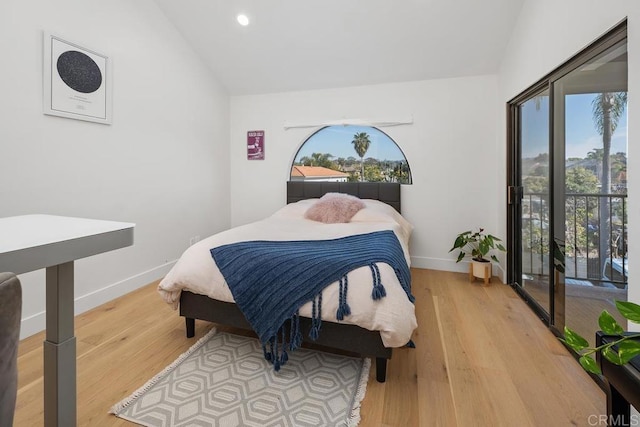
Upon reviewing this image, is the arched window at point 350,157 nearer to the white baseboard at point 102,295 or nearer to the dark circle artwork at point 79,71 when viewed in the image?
the white baseboard at point 102,295

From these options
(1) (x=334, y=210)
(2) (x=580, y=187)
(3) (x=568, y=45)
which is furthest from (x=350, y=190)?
(3) (x=568, y=45)

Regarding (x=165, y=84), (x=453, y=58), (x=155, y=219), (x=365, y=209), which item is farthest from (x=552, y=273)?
(x=165, y=84)

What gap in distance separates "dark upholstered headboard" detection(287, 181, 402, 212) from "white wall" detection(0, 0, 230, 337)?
1.06 m

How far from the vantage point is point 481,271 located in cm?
312

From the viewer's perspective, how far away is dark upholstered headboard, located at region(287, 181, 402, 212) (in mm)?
3699

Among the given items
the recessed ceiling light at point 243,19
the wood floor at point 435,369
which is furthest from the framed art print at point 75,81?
the wood floor at point 435,369

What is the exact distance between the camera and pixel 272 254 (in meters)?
1.86

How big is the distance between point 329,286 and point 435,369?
2.59 ft

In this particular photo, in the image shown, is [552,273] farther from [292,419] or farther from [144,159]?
[144,159]

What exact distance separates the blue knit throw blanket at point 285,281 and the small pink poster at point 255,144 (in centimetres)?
250

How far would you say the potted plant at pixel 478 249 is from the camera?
3100mm

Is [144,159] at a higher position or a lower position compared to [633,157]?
higher

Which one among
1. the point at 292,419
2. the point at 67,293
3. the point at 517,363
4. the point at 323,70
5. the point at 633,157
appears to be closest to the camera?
the point at 67,293

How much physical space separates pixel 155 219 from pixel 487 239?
3.38 m
